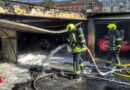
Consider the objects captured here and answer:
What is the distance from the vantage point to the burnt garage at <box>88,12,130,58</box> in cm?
720

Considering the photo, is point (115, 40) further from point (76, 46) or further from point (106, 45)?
point (106, 45)

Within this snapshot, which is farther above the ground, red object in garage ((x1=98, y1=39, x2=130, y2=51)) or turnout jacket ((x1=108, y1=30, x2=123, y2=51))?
turnout jacket ((x1=108, y1=30, x2=123, y2=51))

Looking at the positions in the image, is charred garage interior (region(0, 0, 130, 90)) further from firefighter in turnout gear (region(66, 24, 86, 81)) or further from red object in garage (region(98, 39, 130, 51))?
firefighter in turnout gear (region(66, 24, 86, 81))

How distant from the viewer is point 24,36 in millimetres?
10641

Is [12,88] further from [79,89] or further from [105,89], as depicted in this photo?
[105,89]

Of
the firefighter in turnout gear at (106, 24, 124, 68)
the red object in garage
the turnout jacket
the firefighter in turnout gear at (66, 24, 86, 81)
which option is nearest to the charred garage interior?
the red object in garage

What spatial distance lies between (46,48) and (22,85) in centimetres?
681

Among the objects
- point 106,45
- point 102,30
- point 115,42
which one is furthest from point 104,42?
point 115,42

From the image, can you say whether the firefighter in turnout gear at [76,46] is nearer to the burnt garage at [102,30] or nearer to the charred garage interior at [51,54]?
the charred garage interior at [51,54]

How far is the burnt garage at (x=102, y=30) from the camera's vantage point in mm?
7196

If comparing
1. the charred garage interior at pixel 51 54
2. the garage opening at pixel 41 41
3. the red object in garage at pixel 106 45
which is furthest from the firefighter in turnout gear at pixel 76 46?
the garage opening at pixel 41 41

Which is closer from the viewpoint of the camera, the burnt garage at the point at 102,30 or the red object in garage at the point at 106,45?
the burnt garage at the point at 102,30

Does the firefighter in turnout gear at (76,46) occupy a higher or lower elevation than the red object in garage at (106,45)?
higher

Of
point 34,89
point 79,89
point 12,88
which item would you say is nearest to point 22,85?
point 12,88
